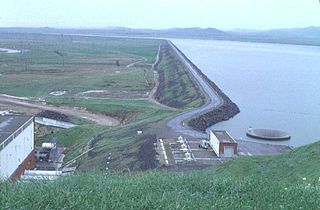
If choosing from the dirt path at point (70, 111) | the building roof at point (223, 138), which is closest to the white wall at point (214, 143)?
the building roof at point (223, 138)

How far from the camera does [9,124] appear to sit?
16500 mm

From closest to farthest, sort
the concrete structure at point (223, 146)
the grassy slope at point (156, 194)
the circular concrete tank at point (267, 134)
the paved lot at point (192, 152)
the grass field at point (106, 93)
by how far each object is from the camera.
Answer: the grassy slope at point (156, 194), the paved lot at point (192, 152), the concrete structure at point (223, 146), the grass field at point (106, 93), the circular concrete tank at point (267, 134)

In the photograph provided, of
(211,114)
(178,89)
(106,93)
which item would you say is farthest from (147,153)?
(178,89)

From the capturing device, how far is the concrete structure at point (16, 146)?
13852 millimetres

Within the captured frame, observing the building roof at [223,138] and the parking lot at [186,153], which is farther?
the building roof at [223,138]

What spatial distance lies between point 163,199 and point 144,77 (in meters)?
46.3

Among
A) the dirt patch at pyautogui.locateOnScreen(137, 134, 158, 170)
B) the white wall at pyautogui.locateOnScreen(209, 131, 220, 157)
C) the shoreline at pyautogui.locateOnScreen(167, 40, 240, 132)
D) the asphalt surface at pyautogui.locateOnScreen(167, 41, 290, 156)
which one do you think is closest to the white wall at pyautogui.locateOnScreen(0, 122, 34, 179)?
the dirt patch at pyautogui.locateOnScreen(137, 134, 158, 170)

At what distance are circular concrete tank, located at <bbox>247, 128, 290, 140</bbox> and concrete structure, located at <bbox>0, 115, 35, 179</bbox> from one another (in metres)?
11.8

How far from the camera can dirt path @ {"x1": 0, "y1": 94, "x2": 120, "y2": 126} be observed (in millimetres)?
29406

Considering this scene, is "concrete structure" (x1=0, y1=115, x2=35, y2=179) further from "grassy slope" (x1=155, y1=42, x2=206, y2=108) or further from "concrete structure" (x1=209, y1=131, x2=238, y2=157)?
"grassy slope" (x1=155, y1=42, x2=206, y2=108)

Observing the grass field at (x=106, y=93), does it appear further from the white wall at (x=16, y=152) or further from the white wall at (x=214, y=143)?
the white wall at (x=214, y=143)

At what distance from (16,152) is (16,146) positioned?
0.71 feet

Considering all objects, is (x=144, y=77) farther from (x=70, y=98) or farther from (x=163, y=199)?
(x=163, y=199)

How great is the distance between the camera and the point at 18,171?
49.4 ft
